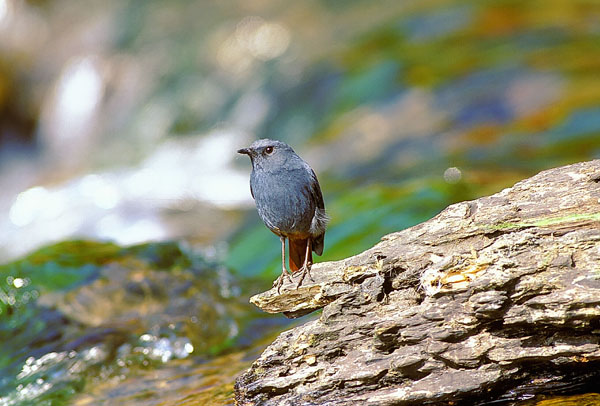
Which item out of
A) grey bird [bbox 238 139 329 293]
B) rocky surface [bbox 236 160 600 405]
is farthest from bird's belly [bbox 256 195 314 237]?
rocky surface [bbox 236 160 600 405]

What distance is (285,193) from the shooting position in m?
4.97

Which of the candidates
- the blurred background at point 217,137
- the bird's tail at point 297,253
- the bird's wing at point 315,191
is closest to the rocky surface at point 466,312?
the bird's wing at point 315,191

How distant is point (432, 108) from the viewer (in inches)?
495

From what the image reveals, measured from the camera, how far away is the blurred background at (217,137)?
7.24m

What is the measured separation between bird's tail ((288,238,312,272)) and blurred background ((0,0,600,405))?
3.51ft

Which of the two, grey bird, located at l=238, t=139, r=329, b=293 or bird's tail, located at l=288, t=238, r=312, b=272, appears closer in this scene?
grey bird, located at l=238, t=139, r=329, b=293

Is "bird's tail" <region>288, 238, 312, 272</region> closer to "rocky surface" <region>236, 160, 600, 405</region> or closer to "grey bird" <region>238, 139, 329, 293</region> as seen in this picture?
"grey bird" <region>238, 139, 329, 293</region>

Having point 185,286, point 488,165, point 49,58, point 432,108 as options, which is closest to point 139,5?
point 49,58

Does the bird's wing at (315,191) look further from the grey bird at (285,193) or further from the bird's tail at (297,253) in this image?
the bird's tail at (297,253)

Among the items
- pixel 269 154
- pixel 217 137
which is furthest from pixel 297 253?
pixel 217 137

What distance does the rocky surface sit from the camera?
11.8ft

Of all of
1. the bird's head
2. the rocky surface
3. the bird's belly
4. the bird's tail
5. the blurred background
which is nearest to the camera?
the rocky surface

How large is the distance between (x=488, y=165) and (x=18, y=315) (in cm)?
660

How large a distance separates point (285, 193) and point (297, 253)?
30.2 inches
